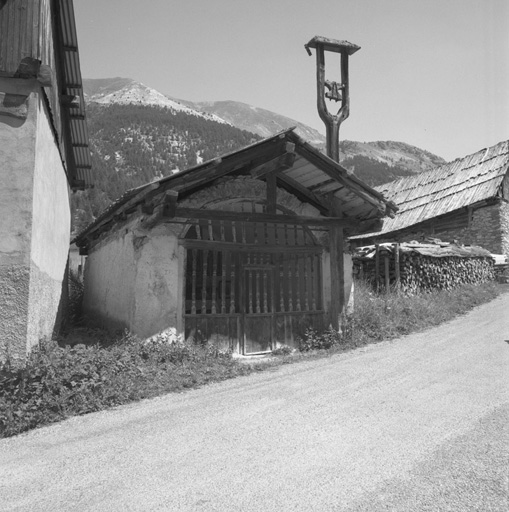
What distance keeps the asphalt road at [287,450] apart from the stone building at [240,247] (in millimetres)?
2064

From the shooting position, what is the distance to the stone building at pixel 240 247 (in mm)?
7621

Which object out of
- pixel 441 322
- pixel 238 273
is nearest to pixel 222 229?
pixel 238 273

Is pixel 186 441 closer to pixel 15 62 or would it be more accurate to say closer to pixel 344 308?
pixel 15 62

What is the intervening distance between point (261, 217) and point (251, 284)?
127 cm

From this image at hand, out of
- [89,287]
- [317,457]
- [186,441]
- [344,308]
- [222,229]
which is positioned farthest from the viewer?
[89,287]

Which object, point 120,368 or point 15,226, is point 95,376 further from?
point 15,226

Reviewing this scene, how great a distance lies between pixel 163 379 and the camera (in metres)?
6.34

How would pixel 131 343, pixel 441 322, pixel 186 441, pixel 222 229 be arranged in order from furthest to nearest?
pixel 441 322
pixel 222 229
pixel 131 343
pixel 186 441

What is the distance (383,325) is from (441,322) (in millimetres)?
2143

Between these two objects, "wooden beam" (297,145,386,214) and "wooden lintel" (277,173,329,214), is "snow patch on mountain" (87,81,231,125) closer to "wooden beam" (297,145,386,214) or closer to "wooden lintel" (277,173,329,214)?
"wooden lintel" (277,173,329,214)

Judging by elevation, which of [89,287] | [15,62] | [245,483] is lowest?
[245,483]

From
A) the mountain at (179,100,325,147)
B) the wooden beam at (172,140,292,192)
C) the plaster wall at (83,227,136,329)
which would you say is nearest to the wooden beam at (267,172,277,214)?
the wooden beam at (172,140,292,192)

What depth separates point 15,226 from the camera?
562cm

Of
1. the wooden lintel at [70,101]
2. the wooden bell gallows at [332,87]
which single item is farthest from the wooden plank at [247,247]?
the wooden bell gallows at [332,87]
